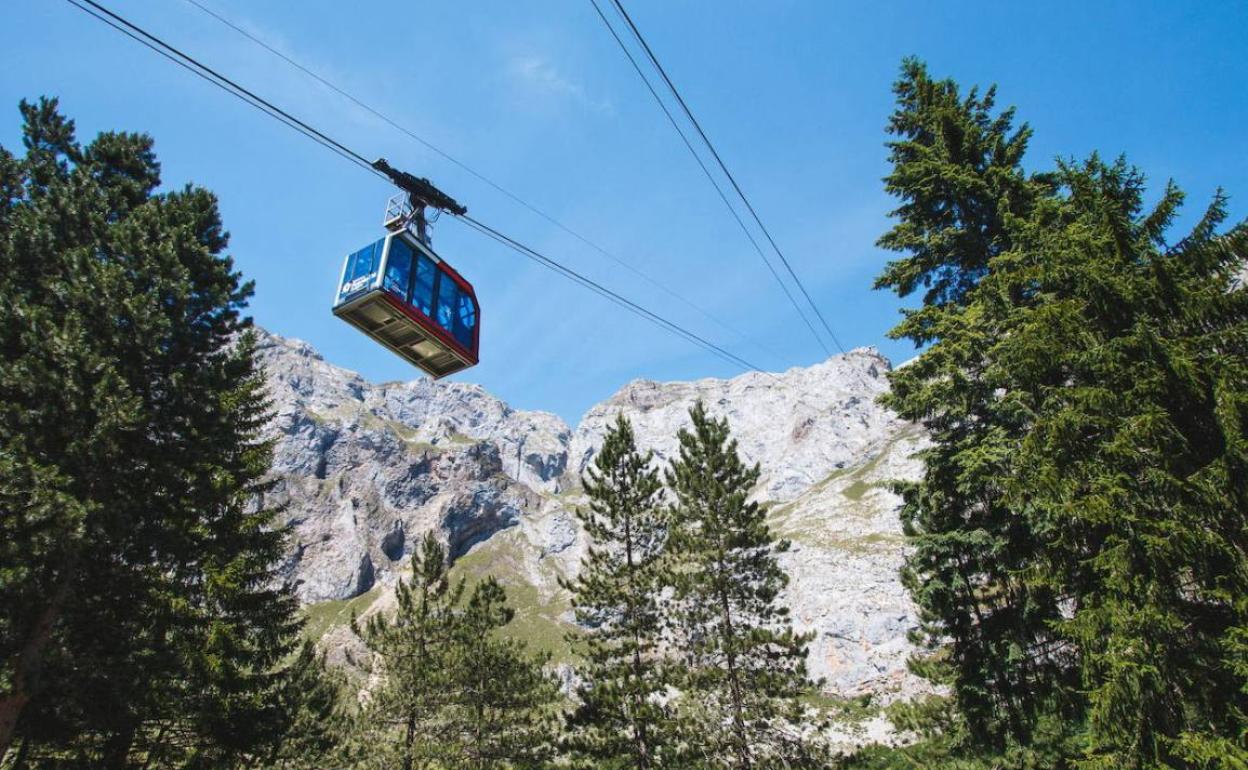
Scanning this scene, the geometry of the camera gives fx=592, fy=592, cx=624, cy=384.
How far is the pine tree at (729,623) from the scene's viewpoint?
69.2ft

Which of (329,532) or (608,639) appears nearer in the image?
(608,639)

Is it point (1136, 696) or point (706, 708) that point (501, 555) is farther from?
point (1136, 696)

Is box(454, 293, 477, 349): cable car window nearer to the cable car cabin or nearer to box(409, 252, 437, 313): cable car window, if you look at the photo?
the cable car cabin

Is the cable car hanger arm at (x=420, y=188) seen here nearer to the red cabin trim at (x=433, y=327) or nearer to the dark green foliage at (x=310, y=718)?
the red cabin trim at (x=433, y=327)

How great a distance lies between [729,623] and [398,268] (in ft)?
59.1

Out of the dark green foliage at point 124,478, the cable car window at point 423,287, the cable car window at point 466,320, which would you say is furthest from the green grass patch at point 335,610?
the cable car window at point 423,287

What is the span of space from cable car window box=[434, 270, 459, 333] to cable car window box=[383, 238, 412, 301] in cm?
98

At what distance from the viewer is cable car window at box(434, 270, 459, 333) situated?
13.1m

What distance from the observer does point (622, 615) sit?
23609mm

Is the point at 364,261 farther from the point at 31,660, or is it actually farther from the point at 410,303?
the point at 31,660

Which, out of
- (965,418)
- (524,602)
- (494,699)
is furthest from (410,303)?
(524,602)

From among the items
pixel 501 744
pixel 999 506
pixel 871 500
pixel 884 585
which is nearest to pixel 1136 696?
pixel 999 506

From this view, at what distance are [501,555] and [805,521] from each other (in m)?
101

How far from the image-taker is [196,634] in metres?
16.5
